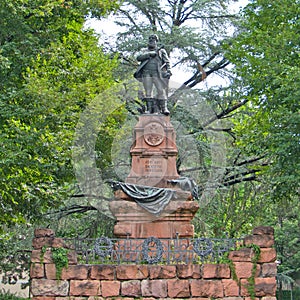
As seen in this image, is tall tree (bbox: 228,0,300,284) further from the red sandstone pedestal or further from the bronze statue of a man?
the red sandstone pedestal

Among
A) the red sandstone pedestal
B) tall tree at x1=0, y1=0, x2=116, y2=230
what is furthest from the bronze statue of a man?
tall tree at x1=0, y1=0, x2=116, y2=230

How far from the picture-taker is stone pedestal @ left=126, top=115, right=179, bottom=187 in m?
14.9

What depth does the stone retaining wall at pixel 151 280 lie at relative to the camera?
1211cm

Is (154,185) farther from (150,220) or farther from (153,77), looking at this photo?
(153,77)

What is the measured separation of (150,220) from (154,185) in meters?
0.98

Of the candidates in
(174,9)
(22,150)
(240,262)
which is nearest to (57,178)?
(22,150)

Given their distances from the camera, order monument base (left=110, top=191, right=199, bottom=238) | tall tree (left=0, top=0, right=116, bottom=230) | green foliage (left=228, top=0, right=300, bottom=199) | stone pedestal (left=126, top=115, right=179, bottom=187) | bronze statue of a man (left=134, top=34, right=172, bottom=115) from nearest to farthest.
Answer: monument base (left=110, top=191, right=199, bottom=238)
stone pedestal (left=126, top=115, right=179, bottom=187)
bronze statue of a man (left=134, top=34, right=172, bottom=115)
tall tree (left=0, top=0, right=116, bottom=230)
green foliage (left=228, top=0, right=300, bottom=199)

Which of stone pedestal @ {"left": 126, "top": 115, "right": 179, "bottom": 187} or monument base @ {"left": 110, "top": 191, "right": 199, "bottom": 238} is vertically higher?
stone pedestal @ {"left": 126, "top": 115, "right": 179, "bottom": 187}

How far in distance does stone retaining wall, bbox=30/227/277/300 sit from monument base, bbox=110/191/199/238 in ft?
6.64

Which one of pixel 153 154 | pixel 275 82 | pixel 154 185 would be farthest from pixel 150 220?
pixel 275 82

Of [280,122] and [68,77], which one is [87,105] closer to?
[68,77]

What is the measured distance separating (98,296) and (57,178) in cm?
733

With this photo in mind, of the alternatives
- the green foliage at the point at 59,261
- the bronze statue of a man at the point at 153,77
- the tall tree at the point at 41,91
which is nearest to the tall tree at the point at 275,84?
the bronze statue of a man at the point at 153,77

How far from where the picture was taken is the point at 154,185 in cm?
1478
